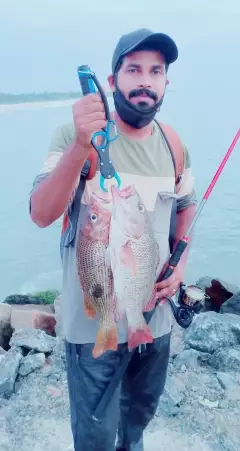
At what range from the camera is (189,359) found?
4.34 m

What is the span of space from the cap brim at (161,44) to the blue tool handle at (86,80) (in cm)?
55

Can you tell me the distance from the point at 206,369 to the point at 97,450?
1.99m

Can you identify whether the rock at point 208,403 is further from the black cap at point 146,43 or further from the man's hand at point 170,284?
the black cap at point 146,43

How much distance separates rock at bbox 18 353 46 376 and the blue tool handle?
289 centimetres

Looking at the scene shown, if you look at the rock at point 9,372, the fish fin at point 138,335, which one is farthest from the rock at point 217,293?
the fish fin at point 138,335

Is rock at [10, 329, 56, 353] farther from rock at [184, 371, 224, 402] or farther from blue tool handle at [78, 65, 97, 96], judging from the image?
blue tool handle at [78, 65, 97, 96]

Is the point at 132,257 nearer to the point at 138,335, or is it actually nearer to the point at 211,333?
the point at 138,335

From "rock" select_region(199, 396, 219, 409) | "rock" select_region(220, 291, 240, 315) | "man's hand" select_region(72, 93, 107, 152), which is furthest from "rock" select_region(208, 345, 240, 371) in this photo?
"man's hand" select_region(72, 93, 107, 152)

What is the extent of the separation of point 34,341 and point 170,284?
2.38 m

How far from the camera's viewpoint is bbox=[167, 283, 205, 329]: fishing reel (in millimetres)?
2678

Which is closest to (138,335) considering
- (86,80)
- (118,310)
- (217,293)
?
(118,310)

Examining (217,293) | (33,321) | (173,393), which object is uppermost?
(173,393)

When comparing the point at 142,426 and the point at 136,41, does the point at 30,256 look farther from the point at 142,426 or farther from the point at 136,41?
the point at 136,41

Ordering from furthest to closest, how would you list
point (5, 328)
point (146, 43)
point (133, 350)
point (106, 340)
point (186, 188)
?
point (5, 328)
point (186, 188)
point (133, 350)
point (146, 43)
point (106, 340)
